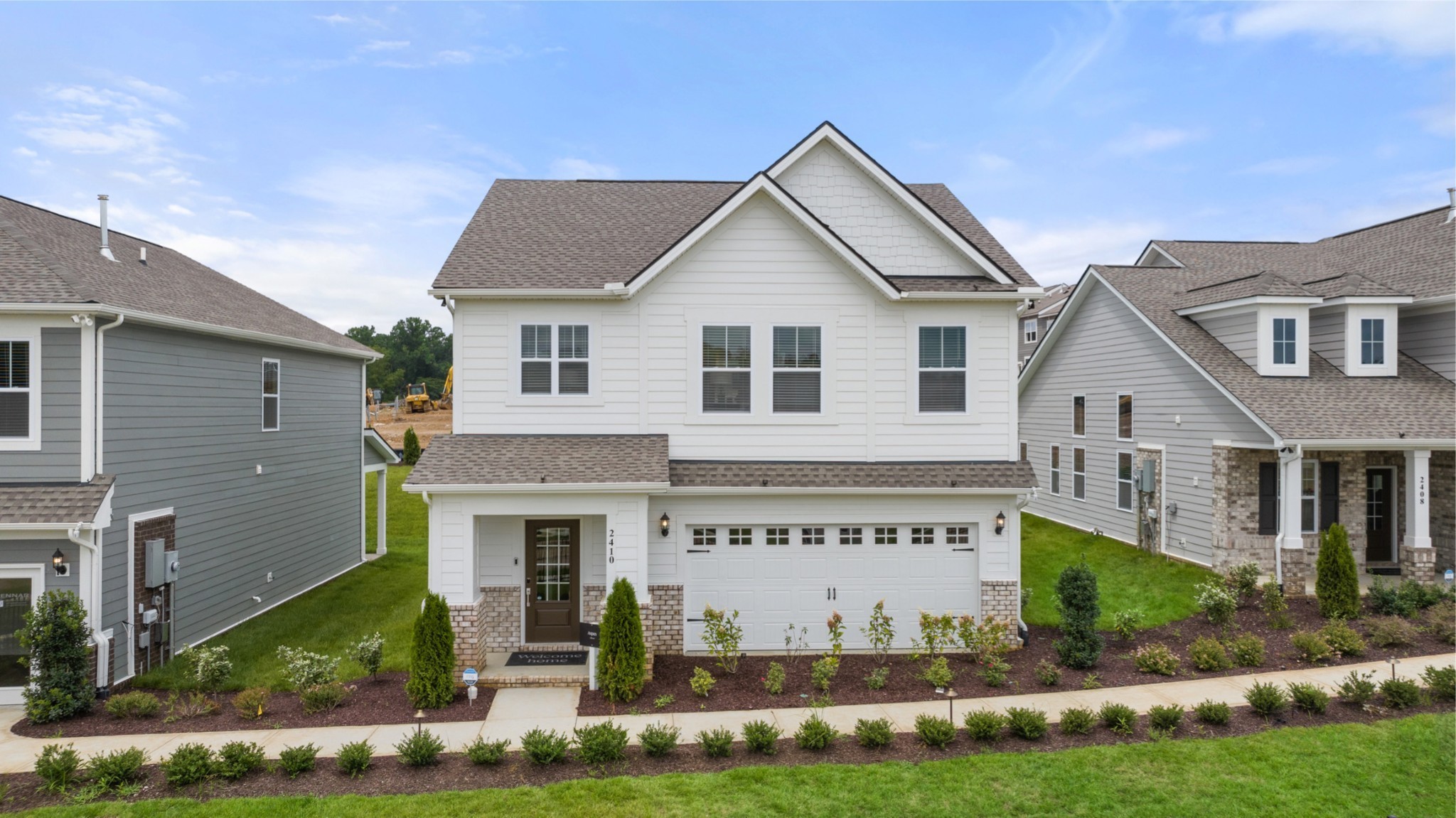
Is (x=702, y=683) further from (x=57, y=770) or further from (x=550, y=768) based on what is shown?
(x=57, y=770)

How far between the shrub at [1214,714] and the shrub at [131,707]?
1295 cm

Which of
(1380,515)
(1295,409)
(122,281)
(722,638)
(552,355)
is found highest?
(122,281)

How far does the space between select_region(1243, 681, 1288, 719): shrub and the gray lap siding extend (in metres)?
15.2

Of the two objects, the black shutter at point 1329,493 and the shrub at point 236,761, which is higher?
the black shutter at point 1329,493

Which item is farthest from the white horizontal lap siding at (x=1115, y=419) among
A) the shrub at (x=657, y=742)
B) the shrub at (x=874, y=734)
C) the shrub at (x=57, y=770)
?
the shrub at (x=57, y=770)

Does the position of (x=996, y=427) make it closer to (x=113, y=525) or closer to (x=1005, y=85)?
(x=1005, y=85)

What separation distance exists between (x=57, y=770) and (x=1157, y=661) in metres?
13.3

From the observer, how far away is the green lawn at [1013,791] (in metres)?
6.59

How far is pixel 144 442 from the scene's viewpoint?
10852 mm

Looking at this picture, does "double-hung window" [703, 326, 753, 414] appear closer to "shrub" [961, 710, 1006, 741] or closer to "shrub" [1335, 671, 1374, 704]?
"shrub" [961, 710, 1006, 741]

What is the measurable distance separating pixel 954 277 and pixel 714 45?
316 inches

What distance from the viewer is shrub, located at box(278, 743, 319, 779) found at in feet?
23.8

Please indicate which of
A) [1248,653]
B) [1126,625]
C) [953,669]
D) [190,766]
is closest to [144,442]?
[190,766]

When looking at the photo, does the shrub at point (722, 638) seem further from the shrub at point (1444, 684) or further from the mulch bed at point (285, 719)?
the shrub at point (1444, 684)
